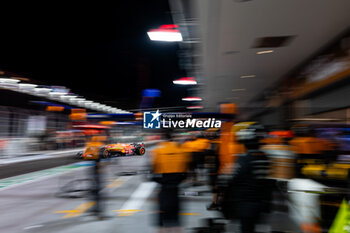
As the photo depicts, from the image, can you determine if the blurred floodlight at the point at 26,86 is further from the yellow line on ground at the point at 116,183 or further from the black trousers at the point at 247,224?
the black trousers at the point at 247,224

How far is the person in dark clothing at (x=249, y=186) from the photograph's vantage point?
8.16ft

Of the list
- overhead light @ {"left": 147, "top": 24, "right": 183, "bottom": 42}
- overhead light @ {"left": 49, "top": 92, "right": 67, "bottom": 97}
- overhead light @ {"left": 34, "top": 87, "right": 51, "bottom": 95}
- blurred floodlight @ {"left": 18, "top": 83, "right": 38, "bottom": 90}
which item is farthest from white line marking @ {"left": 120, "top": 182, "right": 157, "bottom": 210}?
overhead light @ {"left": 49, "top": 92, "right": 67, "bottom": 97}

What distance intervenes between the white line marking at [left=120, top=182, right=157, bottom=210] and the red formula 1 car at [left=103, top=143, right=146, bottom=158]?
6.41m

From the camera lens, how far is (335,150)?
4.13m

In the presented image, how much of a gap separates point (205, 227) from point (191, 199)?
6.79ft

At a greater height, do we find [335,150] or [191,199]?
[335,150]

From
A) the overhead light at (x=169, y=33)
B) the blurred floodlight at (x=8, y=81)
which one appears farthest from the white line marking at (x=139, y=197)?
the blurred floodlight at (x=8, y=81)

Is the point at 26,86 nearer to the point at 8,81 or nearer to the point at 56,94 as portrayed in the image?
the point at 8,81

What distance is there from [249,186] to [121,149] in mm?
12514

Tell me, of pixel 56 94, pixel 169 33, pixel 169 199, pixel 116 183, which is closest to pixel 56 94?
pixel 56 94

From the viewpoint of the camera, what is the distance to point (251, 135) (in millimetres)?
2617

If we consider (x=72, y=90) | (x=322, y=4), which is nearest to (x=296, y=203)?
(x=322, y=4)

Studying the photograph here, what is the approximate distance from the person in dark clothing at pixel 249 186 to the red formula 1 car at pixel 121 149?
11.8 metres

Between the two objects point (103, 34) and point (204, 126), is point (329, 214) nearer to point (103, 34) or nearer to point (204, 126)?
point (204, 126)
